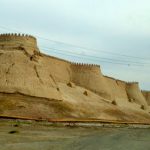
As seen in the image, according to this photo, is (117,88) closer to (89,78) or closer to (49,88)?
(89,78)

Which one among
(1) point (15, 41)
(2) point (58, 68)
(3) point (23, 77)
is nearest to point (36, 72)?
(3) point (23, 77)

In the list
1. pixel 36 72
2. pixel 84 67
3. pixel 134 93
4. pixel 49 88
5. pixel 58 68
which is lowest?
pixel 49 88

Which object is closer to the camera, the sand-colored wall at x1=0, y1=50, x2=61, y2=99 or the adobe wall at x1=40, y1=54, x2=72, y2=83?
the sand-colored wall at x1=0, y1=50, x2=61, y2=99

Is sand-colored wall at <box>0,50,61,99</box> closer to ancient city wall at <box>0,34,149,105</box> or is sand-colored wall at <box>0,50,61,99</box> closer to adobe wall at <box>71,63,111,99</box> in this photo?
ancient city wall at <box>0,34,149,105</box>

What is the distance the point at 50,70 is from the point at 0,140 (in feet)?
75.8

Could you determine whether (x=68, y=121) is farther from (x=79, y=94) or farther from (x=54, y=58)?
(x=54, y=58)

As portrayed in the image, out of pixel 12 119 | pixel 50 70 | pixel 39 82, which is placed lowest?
pixel 12 119

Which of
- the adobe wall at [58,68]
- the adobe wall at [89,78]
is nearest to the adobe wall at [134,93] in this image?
the adobe wall at [89,78]

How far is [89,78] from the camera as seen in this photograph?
46969 mm

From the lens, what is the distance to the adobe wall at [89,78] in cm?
4653

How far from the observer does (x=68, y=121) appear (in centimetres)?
3105

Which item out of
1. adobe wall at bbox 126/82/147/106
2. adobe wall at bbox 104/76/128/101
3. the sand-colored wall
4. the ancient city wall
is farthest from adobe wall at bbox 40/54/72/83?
adobe wall at bbox 126/82/147/106

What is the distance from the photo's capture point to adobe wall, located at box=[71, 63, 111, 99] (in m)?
46.5

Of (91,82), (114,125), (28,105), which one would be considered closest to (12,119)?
(28,105)
